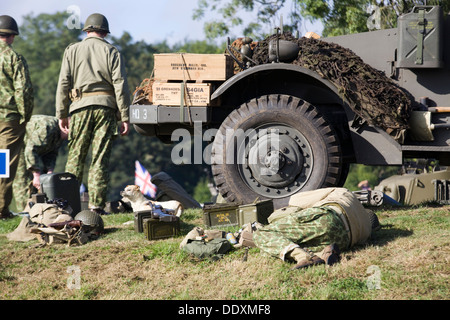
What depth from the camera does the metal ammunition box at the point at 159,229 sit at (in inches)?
273

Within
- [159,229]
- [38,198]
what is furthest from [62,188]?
[159,229]

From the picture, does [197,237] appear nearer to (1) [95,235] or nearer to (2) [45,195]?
(1) [95,235]

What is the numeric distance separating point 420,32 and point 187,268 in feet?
11.3

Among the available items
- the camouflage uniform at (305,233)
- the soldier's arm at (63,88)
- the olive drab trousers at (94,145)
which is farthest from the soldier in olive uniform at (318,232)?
the soldier's arm at (63,88)

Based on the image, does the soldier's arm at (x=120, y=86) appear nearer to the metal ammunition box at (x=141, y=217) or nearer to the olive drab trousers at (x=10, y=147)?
the olive drab trousers at (x=10, y=147)

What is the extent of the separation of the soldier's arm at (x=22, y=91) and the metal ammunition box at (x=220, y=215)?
135 inches

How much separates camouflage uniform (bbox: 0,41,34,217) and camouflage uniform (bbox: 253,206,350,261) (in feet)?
15.2

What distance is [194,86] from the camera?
787cm

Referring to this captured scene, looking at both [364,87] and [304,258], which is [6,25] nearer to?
[364,87]

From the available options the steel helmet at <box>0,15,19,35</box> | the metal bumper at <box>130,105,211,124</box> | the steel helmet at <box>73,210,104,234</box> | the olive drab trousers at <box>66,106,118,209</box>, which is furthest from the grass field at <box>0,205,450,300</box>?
the steel helmet at <box>0,15,19,35</box>

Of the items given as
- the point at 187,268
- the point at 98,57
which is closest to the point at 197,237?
the point at 187,268

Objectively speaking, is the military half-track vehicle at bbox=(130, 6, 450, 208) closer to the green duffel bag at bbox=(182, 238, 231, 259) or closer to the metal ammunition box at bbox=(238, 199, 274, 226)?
the metal ammunition box at bbox=(238, 199, 274, 226)

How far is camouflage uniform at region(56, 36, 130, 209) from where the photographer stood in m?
9.05

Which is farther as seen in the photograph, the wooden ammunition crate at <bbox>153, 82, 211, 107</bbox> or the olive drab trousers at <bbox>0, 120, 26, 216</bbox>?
the olive drab trousers at <bbox>0, 120, 26, 216</bbox>
